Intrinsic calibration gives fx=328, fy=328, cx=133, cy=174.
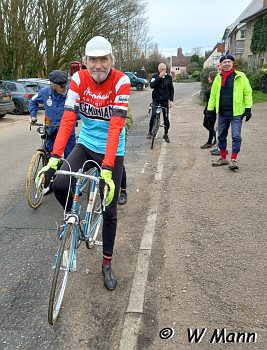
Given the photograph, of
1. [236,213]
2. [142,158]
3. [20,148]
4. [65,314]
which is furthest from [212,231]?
[20,148]

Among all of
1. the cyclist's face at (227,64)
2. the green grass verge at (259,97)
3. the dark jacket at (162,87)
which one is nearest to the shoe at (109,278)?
the cyclist's face at (227,64)

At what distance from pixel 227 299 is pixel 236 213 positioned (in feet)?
6.57

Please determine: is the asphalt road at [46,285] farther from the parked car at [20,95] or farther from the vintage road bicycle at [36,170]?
the parked car at [20,95]

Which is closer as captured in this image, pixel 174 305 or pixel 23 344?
pixel 23 344

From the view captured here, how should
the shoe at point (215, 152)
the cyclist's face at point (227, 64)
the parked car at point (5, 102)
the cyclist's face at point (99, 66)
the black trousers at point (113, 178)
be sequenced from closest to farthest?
the cyclist's face at point (99, 66), the black trousers at point (113, 178), the cyclist's face at point (227, 64), the shoe at point (215, 152), the parked car at point (5, 102)

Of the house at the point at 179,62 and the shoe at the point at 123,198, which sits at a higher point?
the house at the point at 179,62

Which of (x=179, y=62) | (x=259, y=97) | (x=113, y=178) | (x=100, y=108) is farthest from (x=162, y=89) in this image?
(x=179, y=62)

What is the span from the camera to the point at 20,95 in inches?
635

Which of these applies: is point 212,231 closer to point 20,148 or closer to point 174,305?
point 174,305

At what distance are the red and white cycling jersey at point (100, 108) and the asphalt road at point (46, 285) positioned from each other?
1293mm

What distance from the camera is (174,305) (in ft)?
9.66

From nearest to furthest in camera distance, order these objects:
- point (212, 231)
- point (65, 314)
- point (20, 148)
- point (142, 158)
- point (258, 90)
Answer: point (65, 314), point (212, 231), point (142, 158), point (20, 148), point (258, 90)

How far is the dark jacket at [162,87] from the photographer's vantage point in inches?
360

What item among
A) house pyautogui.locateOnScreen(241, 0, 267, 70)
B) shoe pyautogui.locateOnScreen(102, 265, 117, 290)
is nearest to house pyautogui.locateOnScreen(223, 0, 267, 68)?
house pyautogui.locateOnScreen(241, 0, 267, 70)
